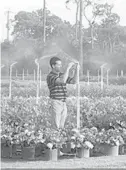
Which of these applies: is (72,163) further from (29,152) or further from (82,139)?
(29,152)

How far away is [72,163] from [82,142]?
0.54 metres

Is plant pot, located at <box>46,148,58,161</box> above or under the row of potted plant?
under

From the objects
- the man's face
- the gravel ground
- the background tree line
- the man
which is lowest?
the gravel ground

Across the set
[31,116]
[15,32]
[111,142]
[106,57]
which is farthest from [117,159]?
[15,32]

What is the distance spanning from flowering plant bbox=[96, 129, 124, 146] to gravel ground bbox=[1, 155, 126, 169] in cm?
30

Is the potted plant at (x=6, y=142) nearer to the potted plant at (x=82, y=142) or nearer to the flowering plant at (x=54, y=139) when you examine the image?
the flowering plant at (x=54, y=139)

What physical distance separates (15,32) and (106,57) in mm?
13871

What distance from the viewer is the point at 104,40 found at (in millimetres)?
48375

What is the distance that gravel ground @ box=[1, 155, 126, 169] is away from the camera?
5328 millimetres

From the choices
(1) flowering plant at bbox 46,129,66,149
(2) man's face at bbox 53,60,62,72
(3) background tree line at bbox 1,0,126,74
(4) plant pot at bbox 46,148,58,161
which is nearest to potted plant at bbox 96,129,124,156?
(1) flowering plant at bbox 46,129,66,149

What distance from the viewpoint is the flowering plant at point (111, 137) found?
6312 millimetres

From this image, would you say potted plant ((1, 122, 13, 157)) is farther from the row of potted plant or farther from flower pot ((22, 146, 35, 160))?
flower pot ((22, 146, 35, 160))

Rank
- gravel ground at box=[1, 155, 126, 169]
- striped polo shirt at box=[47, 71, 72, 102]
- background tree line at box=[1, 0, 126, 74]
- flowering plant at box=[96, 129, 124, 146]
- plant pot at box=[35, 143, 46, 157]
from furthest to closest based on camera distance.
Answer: background tree line at box=[1, 0, 126, 74] < flowering plant at box=[96, 129, 124, 146] < striped polo shirt at box=[47, 71, 72, 102] < plant pot at box=[35, 143, 46, 157] < gravel ground at box=[1, 155, 126, 169]

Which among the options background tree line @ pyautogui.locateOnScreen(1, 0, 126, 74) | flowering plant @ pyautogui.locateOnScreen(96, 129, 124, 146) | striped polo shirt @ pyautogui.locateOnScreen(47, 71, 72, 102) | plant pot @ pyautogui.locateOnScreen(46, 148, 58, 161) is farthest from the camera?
background tree line @ pyautogui.locateOnScreen(1, 0, 126, 74)
